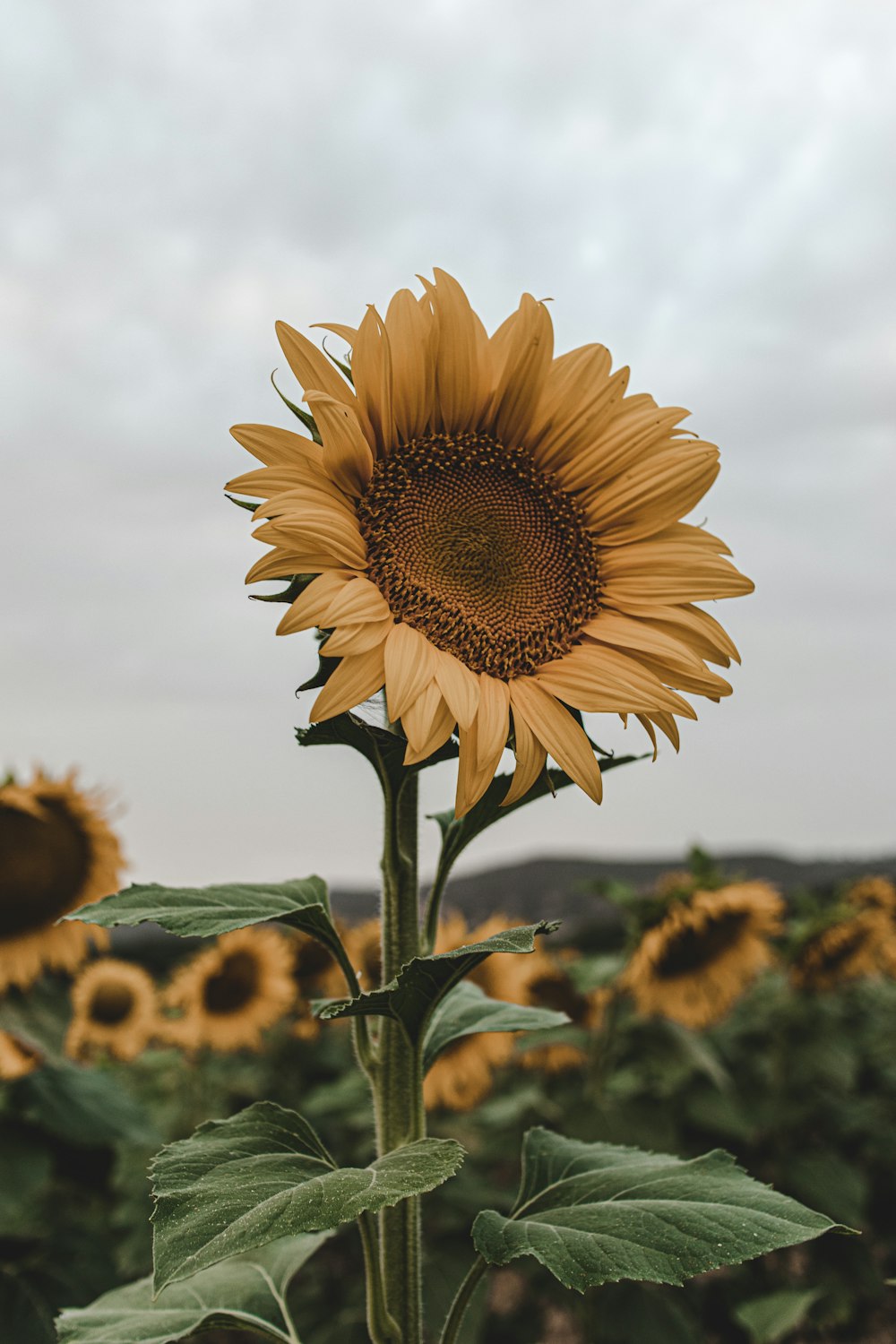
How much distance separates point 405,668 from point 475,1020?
2.10 ft

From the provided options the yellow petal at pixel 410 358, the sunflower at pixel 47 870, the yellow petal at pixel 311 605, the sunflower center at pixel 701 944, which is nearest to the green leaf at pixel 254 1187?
the yellow petal at pixel 311 605

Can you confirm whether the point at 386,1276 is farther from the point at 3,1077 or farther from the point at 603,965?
the point at 603,965

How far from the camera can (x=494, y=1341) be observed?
161 inches

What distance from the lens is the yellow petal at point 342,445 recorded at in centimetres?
137

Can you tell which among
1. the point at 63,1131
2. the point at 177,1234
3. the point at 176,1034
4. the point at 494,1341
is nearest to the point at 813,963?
the point at 494,1341

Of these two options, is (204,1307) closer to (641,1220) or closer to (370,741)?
(641,1220)

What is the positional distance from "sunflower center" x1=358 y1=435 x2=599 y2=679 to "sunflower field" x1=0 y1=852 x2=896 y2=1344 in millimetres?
1700

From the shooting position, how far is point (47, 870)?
327 cm

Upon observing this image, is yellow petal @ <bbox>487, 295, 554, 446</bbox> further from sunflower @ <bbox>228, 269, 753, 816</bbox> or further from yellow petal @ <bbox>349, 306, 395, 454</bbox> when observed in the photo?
yellow petal @ <bbox>349, 306, 395, 454</bbox>

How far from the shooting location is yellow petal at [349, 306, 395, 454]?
144 cm

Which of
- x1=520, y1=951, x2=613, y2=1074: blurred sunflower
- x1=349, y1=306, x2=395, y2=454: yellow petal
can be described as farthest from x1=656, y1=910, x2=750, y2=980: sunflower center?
x1=349, y1=306, x2=395, y2=454: yellow petal

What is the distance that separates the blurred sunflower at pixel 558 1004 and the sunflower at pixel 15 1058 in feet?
6.26

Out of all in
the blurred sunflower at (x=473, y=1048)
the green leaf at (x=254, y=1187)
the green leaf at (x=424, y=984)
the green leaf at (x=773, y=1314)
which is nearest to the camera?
the green leaf at (x=254, y=1187)

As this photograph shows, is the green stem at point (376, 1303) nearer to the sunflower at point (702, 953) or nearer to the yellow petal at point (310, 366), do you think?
the yellow petal at point (310, 366)
